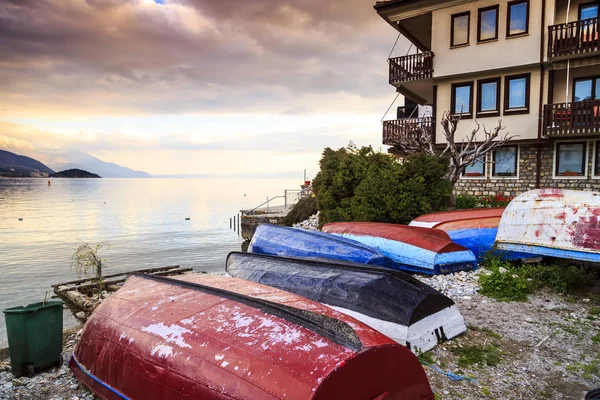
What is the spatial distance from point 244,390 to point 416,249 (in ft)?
24.3

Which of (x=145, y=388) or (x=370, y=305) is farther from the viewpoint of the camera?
(x=370, y=305)

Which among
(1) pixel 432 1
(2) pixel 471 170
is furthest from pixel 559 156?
(1) pixel 432 1

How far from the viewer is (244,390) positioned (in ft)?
9.93

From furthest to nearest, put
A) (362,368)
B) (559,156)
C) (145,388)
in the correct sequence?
(559,156) < (145,388) < (362,368)

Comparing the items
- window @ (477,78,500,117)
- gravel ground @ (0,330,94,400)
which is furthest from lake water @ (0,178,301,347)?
window @ (477,78,500,117)

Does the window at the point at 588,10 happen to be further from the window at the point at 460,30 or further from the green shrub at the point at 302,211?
the green shrub at the point at 302,211

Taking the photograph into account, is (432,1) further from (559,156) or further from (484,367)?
(484,367)

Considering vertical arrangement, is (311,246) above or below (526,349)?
above

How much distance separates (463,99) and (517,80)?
2.45 m

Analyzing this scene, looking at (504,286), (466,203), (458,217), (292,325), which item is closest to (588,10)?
(466,203)

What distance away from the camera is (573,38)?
16594 millimetres

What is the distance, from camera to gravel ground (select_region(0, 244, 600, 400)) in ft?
15.2

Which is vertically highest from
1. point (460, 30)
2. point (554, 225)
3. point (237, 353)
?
point (460, 30)

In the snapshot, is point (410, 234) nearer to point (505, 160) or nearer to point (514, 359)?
point (514, 359)
